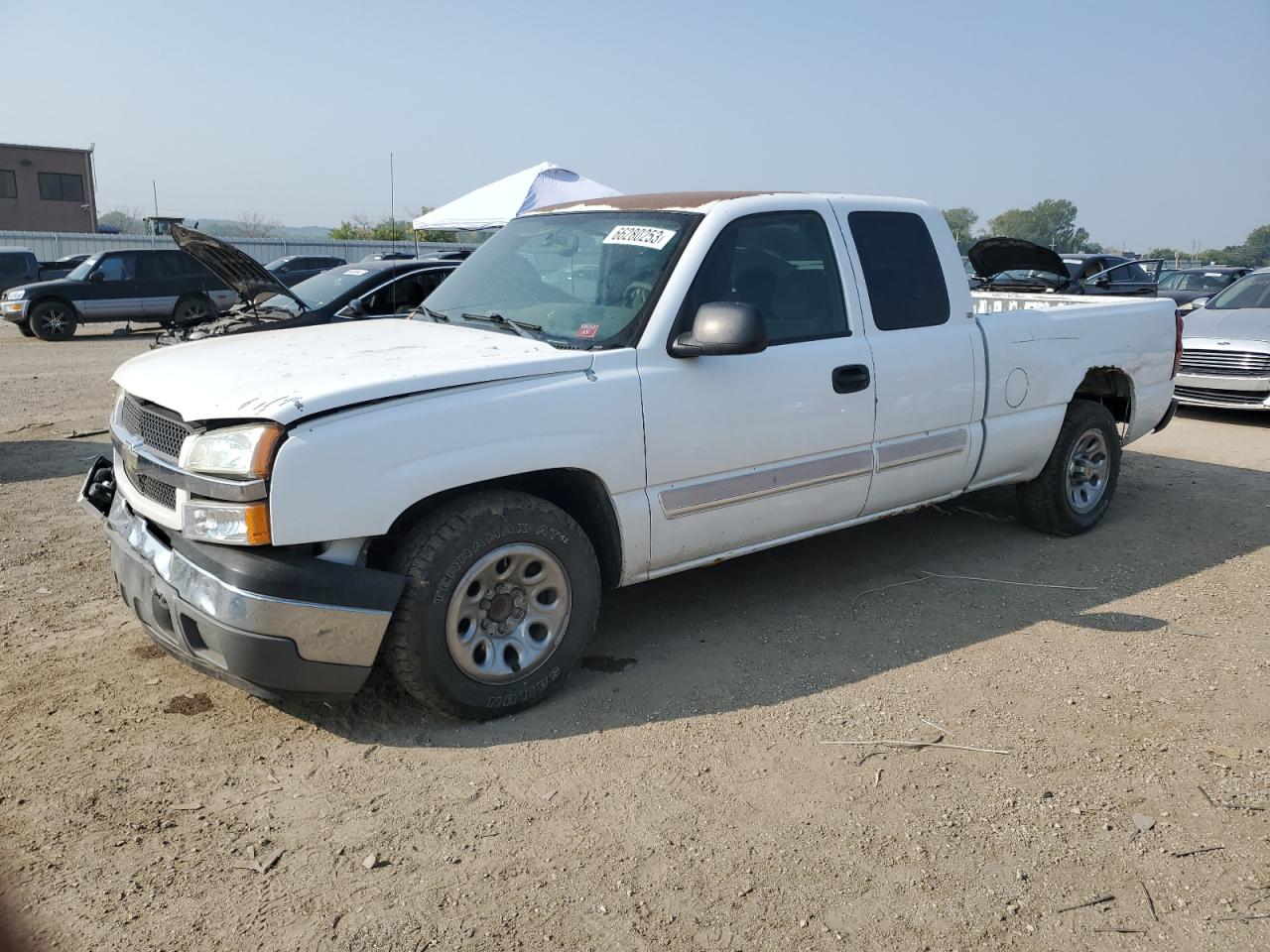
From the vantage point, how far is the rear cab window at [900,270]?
4812 mm

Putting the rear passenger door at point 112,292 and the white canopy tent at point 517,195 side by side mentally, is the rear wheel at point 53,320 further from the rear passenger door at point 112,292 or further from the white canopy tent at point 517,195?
the white canopy tent at point 517,195

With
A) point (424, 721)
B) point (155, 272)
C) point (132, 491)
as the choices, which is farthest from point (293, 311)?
point (155, 272)

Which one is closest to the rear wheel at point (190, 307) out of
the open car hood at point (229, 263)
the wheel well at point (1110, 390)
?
the open car hood at point (229, 263)

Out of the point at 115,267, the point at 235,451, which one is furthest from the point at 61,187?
the point at 235,451

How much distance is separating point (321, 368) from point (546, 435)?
2.72 feet

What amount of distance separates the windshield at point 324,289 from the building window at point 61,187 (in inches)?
2054

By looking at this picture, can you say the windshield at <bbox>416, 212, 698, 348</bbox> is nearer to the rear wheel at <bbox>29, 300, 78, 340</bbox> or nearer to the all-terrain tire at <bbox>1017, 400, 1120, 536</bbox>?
the all-terrain tire at <bbox>1017, 400, 1120, 536</bbox>

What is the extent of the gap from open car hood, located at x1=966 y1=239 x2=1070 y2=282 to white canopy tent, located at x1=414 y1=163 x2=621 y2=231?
8.78 metres

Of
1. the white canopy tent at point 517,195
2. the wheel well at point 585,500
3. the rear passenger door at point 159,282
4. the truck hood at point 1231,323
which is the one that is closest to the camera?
the wheel well at point 585,500

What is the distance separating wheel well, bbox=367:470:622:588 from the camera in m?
3.93

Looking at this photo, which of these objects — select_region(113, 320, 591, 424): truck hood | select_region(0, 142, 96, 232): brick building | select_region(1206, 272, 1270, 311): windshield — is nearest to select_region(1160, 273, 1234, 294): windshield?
select_region(1206, 272, 1270, 311): windshield

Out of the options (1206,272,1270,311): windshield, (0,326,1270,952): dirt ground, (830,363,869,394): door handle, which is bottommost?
(0,326,1270,952): dirt ground

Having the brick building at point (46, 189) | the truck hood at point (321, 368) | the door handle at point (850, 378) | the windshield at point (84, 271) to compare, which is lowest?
the door handle at point (850, 378)

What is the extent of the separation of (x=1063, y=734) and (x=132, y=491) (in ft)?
11.7
